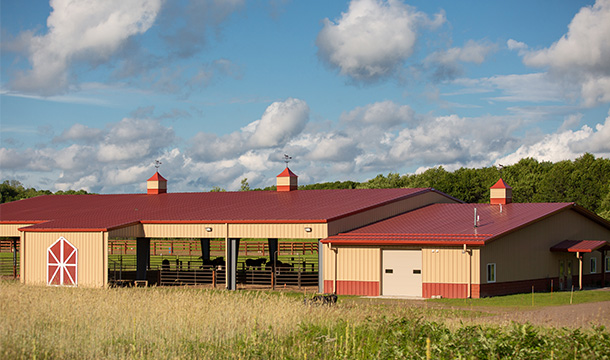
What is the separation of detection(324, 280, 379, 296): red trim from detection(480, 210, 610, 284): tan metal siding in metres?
4.54

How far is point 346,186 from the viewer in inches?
4380

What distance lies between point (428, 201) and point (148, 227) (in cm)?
1518

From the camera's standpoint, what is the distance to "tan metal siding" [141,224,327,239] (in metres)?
31.8

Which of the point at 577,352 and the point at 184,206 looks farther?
the point at 184,206

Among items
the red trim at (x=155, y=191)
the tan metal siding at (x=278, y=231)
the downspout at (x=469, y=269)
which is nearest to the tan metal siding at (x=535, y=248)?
the downspout at (x=469, y=269)

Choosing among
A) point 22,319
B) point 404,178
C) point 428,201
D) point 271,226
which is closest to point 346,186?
point 404,178

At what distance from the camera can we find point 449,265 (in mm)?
29906

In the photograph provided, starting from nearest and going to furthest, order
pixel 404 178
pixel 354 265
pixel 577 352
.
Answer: pixel 577 352 → pixel 354 265 → pixel 404 178

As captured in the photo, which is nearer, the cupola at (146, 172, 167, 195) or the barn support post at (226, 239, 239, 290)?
the barn support post at (226, 239, 239, 290)

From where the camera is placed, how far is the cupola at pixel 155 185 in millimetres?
46844

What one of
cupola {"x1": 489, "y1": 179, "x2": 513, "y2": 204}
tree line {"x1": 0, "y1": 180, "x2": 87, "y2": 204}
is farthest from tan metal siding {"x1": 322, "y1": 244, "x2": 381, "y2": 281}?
tree line {"x1": 0, "y1": 180, "x2": 87, "y2": 204}

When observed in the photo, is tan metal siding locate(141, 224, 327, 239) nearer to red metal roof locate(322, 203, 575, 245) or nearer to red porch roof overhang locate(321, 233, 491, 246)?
red porch roof overhang locate(321, 233, 491, 246)

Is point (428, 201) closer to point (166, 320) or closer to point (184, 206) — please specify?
point (184, 206)

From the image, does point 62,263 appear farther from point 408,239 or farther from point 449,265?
point 449,265
